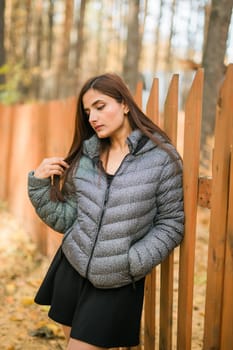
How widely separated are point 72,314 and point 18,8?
84.8 ft

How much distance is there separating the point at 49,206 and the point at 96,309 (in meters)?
0.62

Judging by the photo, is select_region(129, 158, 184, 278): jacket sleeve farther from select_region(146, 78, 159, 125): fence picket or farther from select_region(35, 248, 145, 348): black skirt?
select_region(146, 78, 159, 125): fence picket

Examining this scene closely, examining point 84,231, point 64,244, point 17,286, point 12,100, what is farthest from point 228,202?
point 12,100

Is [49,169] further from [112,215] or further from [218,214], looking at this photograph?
[218,214]

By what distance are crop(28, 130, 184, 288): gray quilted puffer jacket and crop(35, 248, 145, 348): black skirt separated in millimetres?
88

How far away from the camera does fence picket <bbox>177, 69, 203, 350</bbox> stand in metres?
2.32

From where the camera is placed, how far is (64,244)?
8.37 feet

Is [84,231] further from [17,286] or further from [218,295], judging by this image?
[17,286]

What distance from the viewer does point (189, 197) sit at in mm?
2367

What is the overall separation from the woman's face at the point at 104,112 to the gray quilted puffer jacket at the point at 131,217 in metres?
0.14

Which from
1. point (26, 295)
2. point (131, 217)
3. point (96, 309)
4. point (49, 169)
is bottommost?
point (26, 295)

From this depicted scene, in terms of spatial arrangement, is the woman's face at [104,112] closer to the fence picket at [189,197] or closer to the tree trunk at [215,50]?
the fence picket at [189,197]

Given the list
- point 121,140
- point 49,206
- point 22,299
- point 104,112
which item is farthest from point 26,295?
point 104,112

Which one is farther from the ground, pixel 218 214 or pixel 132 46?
pixel 132 46
